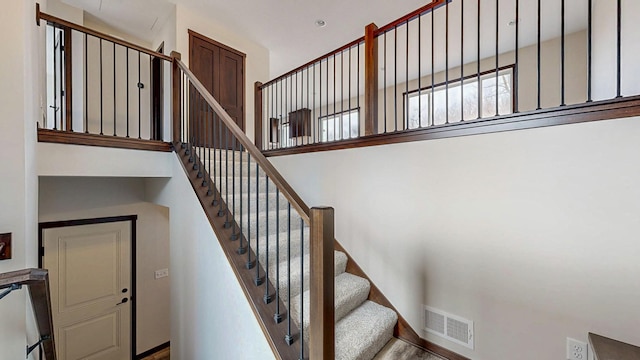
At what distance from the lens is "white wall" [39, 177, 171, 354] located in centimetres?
306

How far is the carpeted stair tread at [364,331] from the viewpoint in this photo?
5.70ft

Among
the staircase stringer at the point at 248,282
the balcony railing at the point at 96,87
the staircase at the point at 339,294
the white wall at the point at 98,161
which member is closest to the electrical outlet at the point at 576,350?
the staircase at the point at 339,294

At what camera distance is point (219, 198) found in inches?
83.8

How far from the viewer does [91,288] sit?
3324mm

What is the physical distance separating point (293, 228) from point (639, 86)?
2.74m

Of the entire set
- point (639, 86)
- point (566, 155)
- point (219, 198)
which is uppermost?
point (639, 86)

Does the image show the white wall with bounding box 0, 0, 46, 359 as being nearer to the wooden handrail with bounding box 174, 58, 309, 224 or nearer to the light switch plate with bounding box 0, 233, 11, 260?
the light switch plate with bounding box 0, 233, 11, 260

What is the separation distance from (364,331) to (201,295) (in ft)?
4.06

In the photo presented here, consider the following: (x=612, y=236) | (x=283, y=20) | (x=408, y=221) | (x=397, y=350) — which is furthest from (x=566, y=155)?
(x=283, y=20)

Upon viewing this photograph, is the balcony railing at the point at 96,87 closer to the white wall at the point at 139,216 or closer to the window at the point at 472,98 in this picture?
the white wall at the point at 139,216

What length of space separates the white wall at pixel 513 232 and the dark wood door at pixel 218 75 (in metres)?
Answer: 2.51

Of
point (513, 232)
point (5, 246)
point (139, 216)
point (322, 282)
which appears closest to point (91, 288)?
point (139, 216)

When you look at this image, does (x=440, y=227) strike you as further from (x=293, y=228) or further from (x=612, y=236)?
(x=293, y=228)

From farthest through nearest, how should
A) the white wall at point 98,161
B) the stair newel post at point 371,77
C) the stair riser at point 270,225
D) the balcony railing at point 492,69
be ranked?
the stair newel post at point 371,77 < the stair riser at point 270,225 < the white wall at point 98,161 < the balcony railing at point 492,69
